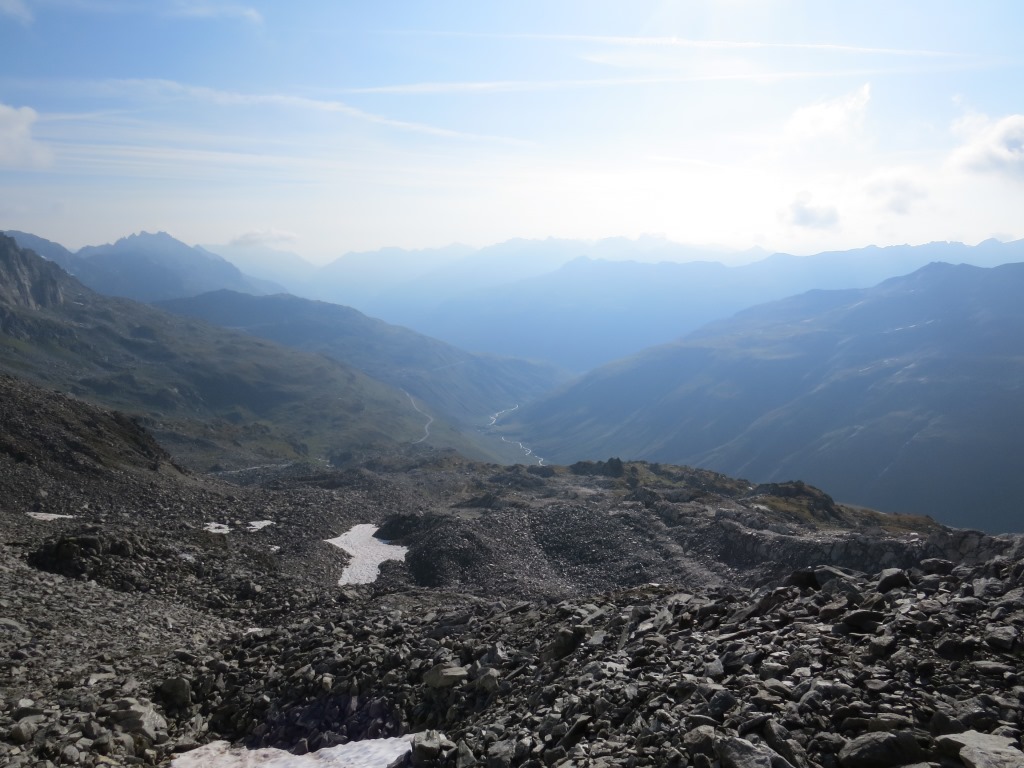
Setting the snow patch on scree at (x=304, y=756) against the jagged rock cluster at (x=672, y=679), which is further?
the snow patch on scree at (x=304, y=756)

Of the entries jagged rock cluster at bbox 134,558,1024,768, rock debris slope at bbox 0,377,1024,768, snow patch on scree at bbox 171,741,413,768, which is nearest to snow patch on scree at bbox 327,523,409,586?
rock debris slope at bbox 0,377,1024,768

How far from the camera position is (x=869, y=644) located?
13492mm

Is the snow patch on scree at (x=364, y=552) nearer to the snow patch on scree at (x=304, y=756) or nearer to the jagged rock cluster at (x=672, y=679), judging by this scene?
the jagged rock cluster at (x=672, y=679)

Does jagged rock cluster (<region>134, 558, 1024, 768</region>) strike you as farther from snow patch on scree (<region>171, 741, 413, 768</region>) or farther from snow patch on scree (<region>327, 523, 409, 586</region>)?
snow patch on scree (<region>327, 523, 409, 586</region>)

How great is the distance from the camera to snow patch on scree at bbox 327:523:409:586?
152 feet

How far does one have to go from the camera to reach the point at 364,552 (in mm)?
52062

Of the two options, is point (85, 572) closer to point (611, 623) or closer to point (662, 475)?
point (611, 623)

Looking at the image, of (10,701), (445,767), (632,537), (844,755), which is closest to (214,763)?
(10,701)

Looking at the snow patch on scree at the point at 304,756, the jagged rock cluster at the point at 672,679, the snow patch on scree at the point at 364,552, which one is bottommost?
the snow patch on scree at the point at 364,552

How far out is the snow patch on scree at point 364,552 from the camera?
46.3 m

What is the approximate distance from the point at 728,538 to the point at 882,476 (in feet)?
551

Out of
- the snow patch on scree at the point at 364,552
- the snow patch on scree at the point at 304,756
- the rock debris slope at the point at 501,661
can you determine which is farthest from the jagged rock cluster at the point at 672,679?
the snow patch on scree at the point at 364,552

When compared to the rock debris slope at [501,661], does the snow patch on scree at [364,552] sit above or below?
below

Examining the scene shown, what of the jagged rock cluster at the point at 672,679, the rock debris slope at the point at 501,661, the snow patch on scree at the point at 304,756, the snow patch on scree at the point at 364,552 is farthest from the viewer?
the snow patch on scree at the point at 364,552
